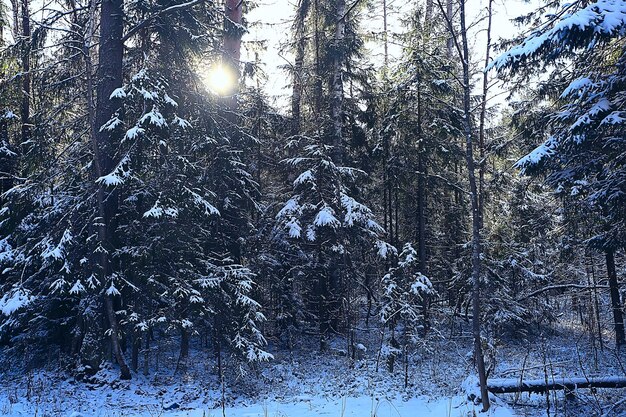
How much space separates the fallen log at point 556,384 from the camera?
7.84 m

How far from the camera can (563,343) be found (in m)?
15.3

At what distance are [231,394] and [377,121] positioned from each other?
1139 centimetres

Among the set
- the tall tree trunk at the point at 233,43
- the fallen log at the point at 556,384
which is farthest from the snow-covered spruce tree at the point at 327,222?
the fallen log at the point at 556,384

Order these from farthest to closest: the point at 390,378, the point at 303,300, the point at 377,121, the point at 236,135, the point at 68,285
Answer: the point at 377,121
the point at 303,300
the point at 236,135
the point at 390,378
the point at 68,285

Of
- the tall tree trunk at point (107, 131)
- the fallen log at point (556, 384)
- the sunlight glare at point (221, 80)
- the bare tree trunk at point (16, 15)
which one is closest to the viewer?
the fallen log at point (556, 384)

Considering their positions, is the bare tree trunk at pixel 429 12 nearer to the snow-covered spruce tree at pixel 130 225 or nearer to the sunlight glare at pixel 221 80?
the sunlight glare at pixel 221 80

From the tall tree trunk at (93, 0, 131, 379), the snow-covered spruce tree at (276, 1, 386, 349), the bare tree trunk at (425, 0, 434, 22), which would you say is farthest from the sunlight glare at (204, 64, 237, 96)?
the bare tree trunk at (425, 0, 434, 22)

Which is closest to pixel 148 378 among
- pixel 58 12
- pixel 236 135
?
pixel 236 135

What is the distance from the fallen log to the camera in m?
7.84

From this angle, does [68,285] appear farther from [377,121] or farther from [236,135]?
[377,121]

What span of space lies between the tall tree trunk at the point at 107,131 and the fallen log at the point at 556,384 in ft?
26.0

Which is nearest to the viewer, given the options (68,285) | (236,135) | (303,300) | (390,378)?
(68,285)

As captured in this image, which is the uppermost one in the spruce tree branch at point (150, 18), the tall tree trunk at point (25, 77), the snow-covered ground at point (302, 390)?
the spruce tree branch at point (150, 18)

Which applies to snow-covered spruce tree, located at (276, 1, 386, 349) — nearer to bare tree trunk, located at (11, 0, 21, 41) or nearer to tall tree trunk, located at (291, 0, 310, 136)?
tall tree trunk, located at (291, 0, 310, 136)
